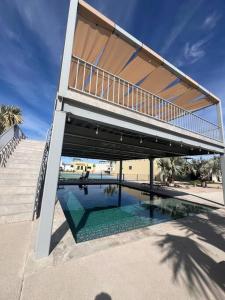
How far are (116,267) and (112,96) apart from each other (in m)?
5.68

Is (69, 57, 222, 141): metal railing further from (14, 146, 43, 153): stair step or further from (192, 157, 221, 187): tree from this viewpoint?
(192, 157, 221, 187): tree

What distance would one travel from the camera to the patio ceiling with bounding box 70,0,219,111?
4809 millimetres

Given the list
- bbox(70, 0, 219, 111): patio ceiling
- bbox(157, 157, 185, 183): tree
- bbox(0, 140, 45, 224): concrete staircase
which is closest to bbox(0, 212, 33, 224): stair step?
bbox(0, 140, 45, 224): concrete staircase

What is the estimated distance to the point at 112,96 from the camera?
625 cm

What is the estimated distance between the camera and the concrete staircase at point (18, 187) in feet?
16.4

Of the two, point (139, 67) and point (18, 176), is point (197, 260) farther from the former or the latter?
point (139, 67)

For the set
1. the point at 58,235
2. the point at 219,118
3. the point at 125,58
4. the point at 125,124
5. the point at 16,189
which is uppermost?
the point at 125,58

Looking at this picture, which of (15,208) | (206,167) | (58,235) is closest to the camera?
(58,235)

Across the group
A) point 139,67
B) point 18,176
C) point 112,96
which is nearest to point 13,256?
point 18,176

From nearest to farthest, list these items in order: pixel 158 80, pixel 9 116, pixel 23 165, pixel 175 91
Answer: pixel 23 165, pixel 158 80, pixel 175 91, pixel 9 116

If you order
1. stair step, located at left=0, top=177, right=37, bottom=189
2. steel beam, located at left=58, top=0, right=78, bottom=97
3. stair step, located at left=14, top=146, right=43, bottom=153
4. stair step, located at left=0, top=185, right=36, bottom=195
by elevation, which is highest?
steel beam, located at left=58, top=0, right=78, bottom=97

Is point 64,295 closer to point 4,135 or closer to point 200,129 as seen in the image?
point 4,135

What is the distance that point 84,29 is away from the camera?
4926 millimetres

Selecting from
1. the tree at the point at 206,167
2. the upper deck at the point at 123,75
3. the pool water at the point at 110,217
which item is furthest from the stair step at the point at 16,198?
the tree at the point at 206,167
